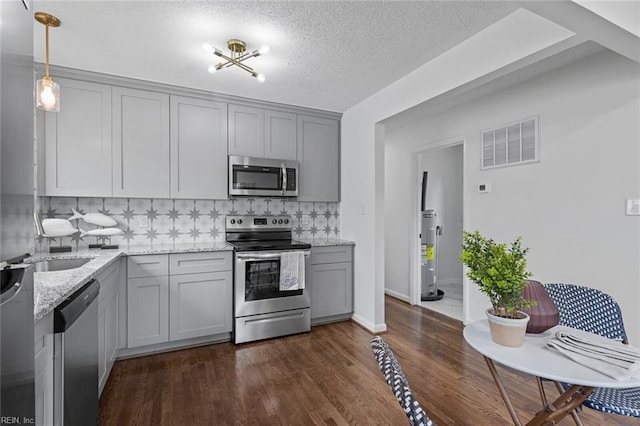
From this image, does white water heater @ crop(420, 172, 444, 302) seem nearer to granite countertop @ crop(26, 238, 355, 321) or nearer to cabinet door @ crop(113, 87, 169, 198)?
granite countertop @ crop(26, 238, 355, 321)

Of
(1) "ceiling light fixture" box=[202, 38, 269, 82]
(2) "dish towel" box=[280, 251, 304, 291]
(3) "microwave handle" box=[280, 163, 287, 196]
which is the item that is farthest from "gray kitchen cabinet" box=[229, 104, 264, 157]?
(2) "dish towel" box=[280, 251, 304, 291]

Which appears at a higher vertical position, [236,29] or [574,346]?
[236,29]

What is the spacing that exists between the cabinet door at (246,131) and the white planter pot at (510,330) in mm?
2839

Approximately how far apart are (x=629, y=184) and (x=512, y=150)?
92cm

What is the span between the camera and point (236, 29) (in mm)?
2107

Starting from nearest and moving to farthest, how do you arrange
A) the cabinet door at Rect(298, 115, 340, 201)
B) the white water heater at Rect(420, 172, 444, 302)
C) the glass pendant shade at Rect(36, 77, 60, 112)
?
the glass pendant shade at Rect(36, 77, 60, 112) → the cabinet door at Rect(298, 115, 340, 201) → the white water heater at Rect(420, 172, 444, 302)

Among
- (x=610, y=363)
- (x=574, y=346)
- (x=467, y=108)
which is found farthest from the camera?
(x=467, y=108)

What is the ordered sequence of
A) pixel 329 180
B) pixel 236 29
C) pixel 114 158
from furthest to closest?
1. pixel 329 180
2. pixel 114 158
3. pixel 236 29

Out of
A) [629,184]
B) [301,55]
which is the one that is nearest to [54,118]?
[301,55]

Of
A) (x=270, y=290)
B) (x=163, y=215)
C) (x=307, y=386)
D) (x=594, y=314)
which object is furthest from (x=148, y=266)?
(x=594, y=314)

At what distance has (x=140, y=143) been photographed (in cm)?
295

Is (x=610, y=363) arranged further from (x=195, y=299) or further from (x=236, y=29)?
(x=195, y=299)

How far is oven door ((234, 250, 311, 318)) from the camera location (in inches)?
117

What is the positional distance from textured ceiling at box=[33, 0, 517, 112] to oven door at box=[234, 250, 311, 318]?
1.69 meters
